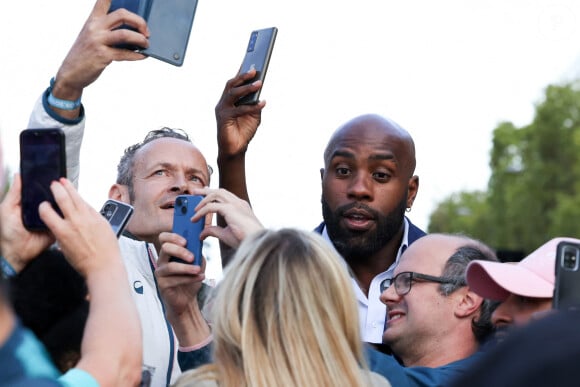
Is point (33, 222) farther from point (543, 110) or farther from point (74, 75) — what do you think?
point (543, 110)

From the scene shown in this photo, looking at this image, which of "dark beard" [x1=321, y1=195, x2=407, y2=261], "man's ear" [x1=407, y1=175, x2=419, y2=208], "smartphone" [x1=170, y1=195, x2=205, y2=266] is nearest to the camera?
"smartphone" [x1=170, y1=195, x2=205, y2=266]

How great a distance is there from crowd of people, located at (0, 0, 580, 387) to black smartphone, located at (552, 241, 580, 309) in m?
0.07

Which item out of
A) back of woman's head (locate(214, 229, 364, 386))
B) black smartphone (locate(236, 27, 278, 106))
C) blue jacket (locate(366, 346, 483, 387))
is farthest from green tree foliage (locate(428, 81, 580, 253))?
back of woman's head (locate(214, 229, 364, 386))

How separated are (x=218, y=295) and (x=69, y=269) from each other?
41 cm

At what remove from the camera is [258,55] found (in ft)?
15.2

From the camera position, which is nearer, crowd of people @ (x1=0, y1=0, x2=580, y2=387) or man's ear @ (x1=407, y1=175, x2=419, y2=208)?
crowd of people @ (x1=0, y1=0, x2=580, y2=387)

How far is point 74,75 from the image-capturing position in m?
3.68

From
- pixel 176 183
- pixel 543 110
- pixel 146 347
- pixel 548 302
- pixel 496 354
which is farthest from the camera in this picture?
pixel 543 110

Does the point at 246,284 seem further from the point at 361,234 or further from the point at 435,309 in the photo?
the point at 361,234

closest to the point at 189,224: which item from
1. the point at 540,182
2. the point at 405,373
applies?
the point at 405,373

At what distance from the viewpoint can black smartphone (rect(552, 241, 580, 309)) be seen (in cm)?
311

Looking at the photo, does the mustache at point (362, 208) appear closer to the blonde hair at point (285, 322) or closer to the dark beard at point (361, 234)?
the dark beard at point (361, 234)

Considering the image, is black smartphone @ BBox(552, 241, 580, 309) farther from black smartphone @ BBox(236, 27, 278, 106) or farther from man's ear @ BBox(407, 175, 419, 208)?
man's ear @ BBox(407, 175, 419, 208)

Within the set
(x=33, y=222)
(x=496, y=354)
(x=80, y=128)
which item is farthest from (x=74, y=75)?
(x=496, y=354)
